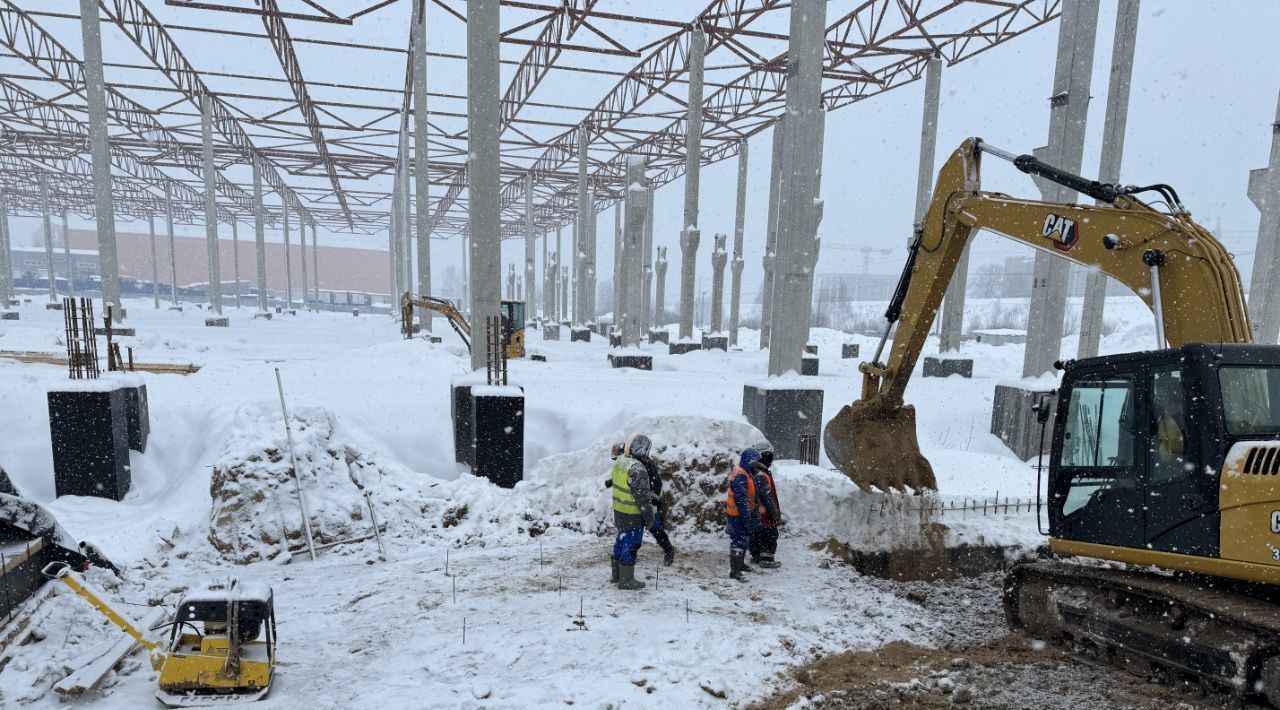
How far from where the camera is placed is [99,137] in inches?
753

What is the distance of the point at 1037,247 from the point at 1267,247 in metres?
12.6

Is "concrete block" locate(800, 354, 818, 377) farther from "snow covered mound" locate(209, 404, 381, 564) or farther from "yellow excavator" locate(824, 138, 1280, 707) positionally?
"snow covered mound" locate(209, 404, 381, 564)

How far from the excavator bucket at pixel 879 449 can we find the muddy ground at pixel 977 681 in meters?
1.74

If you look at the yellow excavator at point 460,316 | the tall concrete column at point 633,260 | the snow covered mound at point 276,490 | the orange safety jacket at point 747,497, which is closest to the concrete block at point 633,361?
the tall concrete column at point 633,260

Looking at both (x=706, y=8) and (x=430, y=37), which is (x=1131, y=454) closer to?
(x=706, y=8)

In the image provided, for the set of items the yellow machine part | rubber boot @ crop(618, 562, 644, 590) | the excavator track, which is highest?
the excavator track

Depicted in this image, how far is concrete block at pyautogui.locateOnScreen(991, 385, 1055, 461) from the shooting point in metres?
12.1

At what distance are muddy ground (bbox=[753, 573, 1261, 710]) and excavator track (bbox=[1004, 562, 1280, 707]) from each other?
151 mm

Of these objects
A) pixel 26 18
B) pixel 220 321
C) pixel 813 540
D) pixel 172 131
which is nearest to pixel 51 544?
pixel 813 540

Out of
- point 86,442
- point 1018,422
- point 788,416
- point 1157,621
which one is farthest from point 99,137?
point 1157,621

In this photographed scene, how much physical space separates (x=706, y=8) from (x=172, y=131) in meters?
30.8

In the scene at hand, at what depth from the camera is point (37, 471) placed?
335 inches

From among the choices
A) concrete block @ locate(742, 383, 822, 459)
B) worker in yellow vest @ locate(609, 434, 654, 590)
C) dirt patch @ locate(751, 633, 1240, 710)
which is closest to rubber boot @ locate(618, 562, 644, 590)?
worker in yellow vest @ locate(609, 434, 654, 590)

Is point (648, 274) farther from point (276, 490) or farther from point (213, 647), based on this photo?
point (213, 647)
